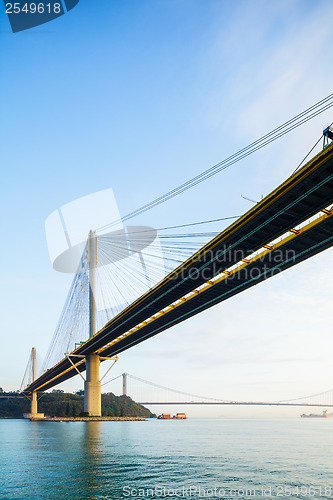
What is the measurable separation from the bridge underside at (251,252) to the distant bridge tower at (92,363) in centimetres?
1158

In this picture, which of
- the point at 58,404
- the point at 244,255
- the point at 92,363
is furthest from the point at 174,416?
the point at 244,255

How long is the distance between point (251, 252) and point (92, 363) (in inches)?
1927

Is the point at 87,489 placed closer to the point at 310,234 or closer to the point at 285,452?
the point at 285,452

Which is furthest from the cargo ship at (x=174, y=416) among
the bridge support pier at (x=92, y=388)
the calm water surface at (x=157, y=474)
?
the calm water surface at (x=157, y=474)

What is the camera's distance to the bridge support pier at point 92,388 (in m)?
74.4

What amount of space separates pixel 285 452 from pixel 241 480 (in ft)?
50.4

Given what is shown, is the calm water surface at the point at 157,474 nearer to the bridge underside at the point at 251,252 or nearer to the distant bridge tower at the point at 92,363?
the bridge underside at the point at 251,252

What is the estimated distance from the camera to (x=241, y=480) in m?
20.4

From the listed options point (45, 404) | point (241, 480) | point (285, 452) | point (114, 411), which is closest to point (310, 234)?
point (285, 452)

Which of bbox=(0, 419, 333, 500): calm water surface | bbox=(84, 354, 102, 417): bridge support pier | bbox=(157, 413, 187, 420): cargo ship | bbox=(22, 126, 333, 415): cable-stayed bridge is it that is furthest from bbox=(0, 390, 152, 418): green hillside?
bbox=(0, 419, 333, 500): calm water surface

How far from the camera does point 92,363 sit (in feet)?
254

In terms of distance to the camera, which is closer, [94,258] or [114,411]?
[94,258]

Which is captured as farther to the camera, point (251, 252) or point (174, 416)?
point (174, 416)

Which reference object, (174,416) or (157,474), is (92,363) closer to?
(157,474)
